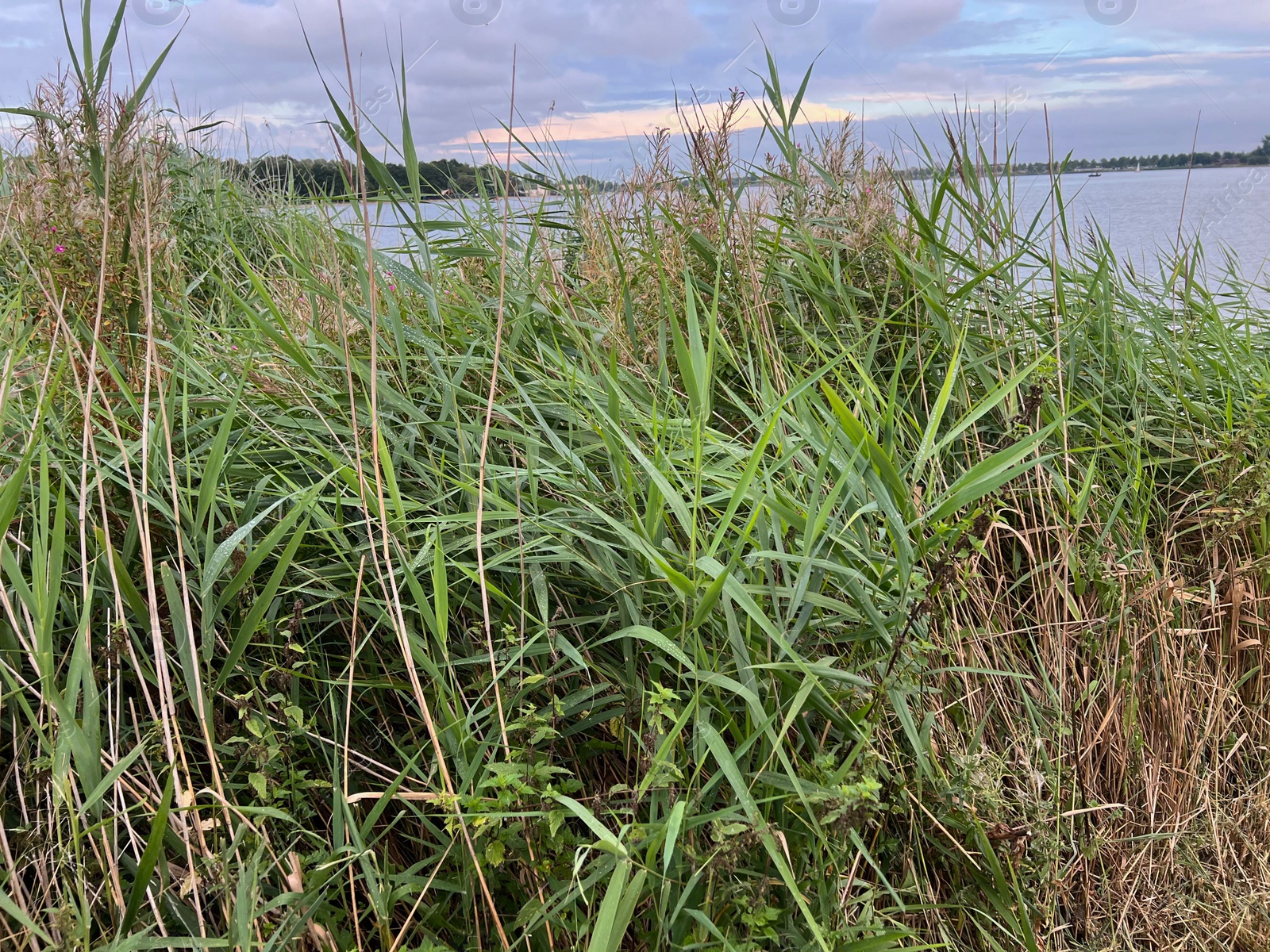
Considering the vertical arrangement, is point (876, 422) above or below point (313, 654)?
above

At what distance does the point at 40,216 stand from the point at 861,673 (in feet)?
6.19

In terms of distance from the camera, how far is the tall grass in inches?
49.4

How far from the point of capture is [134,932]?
1.23 metres

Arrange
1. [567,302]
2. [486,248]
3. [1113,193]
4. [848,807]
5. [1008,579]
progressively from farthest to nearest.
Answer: [1113,193]
[486,248]
[567,302]
[1008,579]
[848,807]

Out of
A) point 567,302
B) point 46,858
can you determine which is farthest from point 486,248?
point 46,858

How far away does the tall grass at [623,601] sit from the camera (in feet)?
4.11

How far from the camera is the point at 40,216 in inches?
69.7

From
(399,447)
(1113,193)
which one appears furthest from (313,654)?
(1113,193)

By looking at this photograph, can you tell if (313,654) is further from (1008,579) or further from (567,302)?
(1008,579)

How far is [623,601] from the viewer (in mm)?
1484

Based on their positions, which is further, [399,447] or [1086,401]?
[1086,401]

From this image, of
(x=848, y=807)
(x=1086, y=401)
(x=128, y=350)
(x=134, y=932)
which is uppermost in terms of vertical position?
(x=128, y=350)

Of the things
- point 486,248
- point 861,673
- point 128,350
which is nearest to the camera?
point 861,673

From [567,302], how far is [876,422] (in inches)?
33.8
